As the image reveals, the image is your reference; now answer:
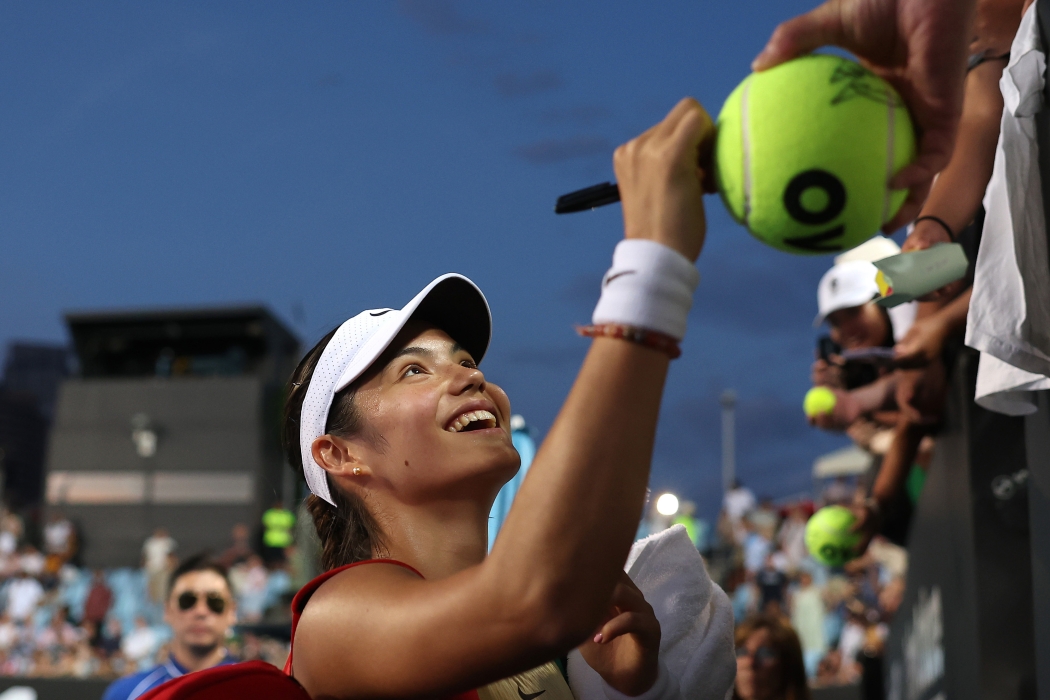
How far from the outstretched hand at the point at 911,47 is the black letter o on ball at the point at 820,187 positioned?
0.12 meters

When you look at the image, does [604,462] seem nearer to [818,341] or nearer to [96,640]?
[818,341]

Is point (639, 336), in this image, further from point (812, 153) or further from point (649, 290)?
point (812, 153)

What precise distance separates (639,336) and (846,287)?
3.67 metres

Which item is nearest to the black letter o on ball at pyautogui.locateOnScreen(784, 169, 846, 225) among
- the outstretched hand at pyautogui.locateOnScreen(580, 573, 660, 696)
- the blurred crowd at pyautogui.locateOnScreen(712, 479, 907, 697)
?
the outstretched hand at pyautogui.locateOnScreen(580, 573, 660, 696)

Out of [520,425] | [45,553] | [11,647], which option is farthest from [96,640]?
[520,425]

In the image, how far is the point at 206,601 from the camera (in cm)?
467

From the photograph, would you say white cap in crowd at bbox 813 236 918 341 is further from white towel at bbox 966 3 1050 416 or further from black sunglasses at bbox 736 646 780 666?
white towel at bbox 966 3 1050 416

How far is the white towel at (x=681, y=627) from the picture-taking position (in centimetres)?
208

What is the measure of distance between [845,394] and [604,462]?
3.65 m

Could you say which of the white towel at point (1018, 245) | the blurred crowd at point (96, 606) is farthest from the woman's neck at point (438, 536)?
the blurred crowd at point (96, 606)

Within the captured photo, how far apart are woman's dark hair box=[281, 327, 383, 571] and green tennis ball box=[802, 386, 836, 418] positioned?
291cm

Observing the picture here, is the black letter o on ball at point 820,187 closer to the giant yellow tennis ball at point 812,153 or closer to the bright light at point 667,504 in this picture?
the giant yellow tennis ball at point 812,153

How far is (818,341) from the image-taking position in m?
5.00

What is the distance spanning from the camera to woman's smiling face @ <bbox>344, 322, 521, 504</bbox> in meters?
1.85
